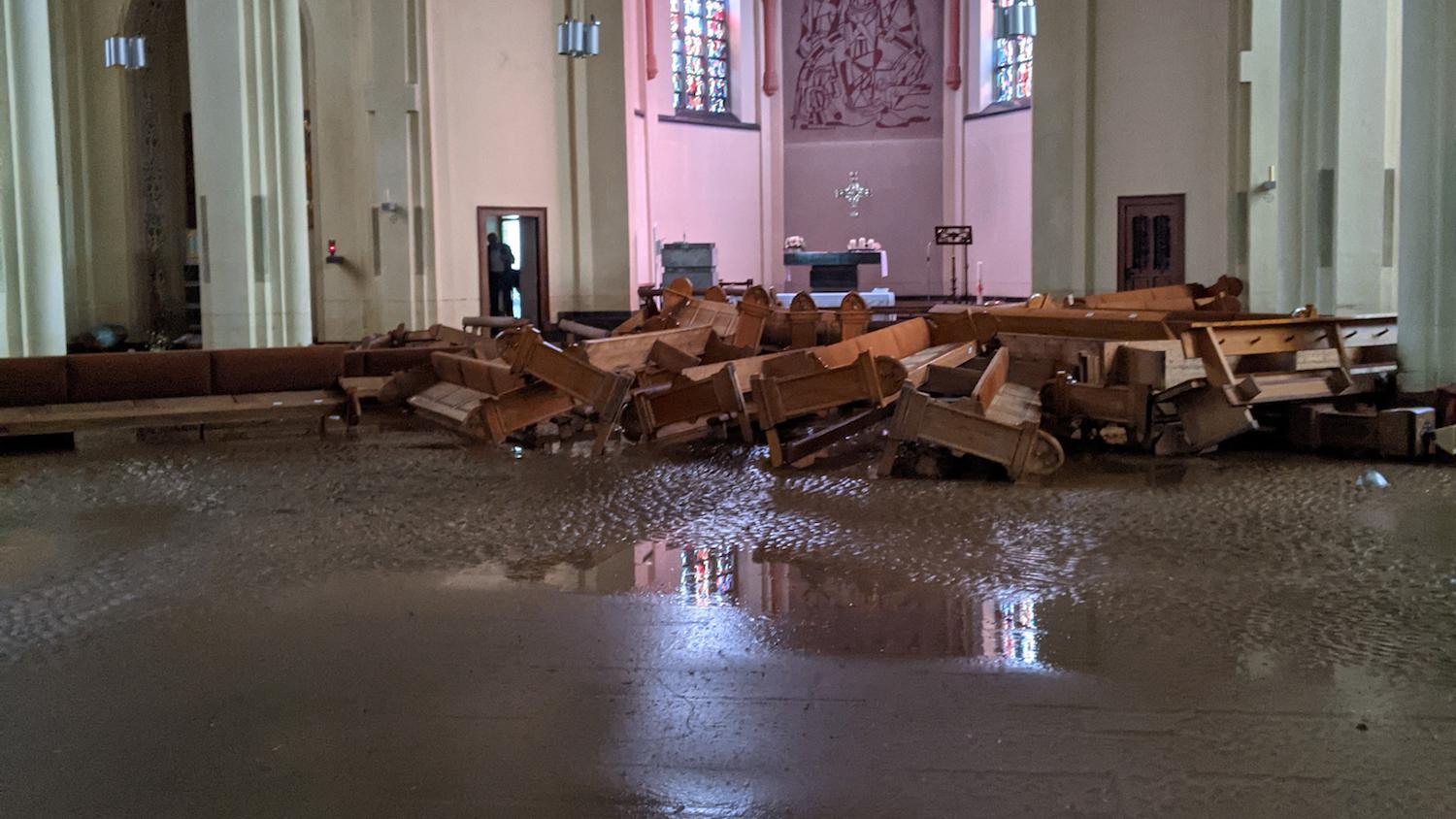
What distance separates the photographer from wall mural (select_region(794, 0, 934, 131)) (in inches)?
1012

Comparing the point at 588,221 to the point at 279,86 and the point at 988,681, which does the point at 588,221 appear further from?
the point at 988,681

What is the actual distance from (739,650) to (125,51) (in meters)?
17.1

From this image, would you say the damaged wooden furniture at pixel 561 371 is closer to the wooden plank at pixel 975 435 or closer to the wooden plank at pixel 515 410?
the wooden plank at pixel 515 410

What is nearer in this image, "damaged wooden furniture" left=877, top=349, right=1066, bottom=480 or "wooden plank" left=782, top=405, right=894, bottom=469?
"damaged wooden furniture" left=877, top=349, right=1066, bottom=480

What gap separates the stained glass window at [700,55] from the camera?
24781mm

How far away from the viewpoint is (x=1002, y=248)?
78.3 feet

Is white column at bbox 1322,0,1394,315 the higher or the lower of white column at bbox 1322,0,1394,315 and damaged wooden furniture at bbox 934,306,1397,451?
the higher

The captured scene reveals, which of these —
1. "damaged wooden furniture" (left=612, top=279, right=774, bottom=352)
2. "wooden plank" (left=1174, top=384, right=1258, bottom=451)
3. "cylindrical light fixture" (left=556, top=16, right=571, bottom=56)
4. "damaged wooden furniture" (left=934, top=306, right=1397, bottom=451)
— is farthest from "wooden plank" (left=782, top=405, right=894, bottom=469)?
"cylindrical light fixture" (left=556, top=16, right=571, bottom=56)

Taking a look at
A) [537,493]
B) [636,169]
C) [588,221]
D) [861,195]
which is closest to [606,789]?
[537,493]

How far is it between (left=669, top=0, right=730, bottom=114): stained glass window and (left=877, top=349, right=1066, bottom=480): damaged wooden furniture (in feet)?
57.8

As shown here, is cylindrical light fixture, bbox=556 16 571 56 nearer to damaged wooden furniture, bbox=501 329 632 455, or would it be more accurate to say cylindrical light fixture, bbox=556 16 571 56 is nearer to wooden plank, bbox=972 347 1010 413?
damaged wooden furniture, bbox=501 329 632 455

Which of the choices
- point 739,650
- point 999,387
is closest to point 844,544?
point 739,650

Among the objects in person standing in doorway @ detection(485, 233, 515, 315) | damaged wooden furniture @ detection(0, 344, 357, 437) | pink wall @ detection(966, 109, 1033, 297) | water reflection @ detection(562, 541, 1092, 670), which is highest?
pink wall @ detection(966, 109, 1033, 297)

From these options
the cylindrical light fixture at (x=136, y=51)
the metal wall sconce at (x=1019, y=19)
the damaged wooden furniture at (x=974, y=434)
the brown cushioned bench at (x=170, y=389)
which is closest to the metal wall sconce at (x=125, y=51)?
the cylindrical light fixture at (x=136, y=51)
